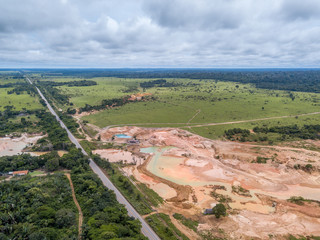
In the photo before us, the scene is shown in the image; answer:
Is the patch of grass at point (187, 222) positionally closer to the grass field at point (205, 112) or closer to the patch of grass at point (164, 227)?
the patch of grass at point (164, 227)

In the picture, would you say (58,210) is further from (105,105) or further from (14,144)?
(105,105)

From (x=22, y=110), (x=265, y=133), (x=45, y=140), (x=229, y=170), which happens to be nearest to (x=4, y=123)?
(x=22, y=110)

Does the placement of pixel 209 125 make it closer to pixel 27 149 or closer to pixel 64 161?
pixel 64 161

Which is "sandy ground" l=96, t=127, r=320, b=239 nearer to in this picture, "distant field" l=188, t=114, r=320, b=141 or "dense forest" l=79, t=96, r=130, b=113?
"distant field" l=188, t=114, r=320, b=141

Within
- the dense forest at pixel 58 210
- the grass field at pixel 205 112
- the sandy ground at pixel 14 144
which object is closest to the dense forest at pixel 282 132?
the grass field at pixel 205 112

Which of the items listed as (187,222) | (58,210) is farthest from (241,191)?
(58,210)
